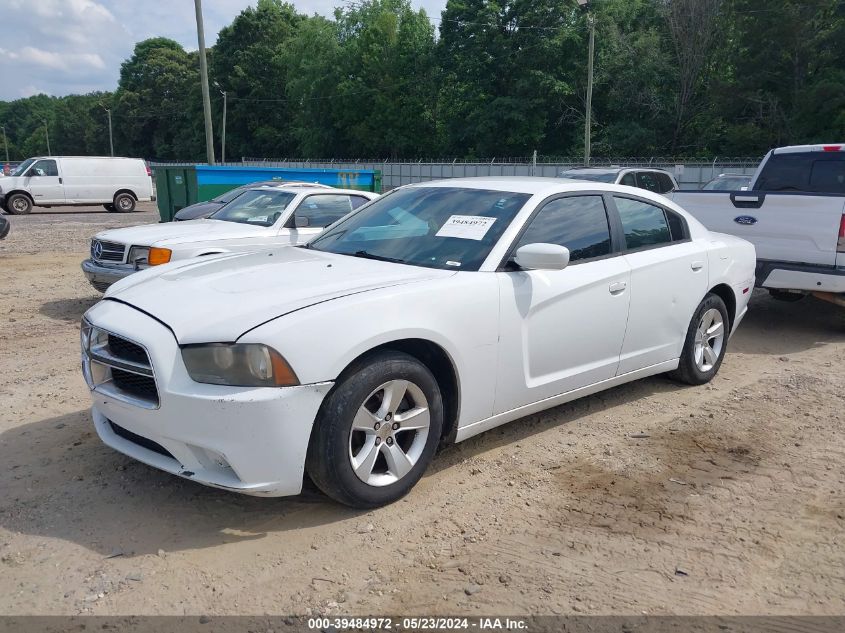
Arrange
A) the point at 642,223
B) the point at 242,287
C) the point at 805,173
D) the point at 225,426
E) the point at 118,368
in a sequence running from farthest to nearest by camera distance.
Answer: the point at 805,173, the point at 642,223, the point at 242,287, the point at 118,368, the point at 225,426

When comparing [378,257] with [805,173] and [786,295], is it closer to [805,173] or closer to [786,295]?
[805,173]

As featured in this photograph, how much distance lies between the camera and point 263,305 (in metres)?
3.45

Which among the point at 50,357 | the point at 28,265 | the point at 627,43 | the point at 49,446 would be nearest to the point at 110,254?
the point at 50,357

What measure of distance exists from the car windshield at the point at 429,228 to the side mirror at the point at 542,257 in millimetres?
230

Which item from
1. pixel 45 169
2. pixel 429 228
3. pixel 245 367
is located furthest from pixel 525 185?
pixel 45 169

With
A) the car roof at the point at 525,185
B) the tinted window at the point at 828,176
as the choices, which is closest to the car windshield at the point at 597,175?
the tinted window at the point at 828,176

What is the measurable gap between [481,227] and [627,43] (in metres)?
50.4

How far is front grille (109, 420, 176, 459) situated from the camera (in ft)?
11.4

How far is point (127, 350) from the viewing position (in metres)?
3.54

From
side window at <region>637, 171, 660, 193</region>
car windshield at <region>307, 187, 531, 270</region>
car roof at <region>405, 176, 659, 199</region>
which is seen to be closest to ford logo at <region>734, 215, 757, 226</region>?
car roof at <region>405, 176, 659, 199</region>

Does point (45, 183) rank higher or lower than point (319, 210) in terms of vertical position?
lower

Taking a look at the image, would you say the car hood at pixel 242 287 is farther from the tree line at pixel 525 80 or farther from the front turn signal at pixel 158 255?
the tree line at pixel 525 80

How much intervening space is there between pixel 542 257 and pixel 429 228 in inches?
32.3

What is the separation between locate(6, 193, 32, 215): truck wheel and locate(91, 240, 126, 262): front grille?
19029mm
